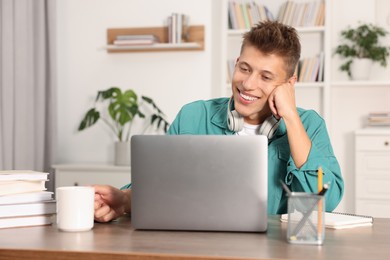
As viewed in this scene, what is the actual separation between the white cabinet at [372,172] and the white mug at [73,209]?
305 cm

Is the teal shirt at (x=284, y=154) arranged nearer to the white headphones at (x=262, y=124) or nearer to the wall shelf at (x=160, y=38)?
the white headphones at (x=262, y=124)

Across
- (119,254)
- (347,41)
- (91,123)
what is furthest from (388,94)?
(119,254)

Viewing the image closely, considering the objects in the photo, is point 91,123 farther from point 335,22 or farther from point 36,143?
point 335,22

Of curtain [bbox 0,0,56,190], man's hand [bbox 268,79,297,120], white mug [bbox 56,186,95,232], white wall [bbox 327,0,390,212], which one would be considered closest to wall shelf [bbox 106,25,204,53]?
curtain [bbox 0,0,56,190]

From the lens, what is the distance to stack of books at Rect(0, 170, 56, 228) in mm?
1434

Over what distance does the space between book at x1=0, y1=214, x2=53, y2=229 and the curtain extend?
91.4 inches

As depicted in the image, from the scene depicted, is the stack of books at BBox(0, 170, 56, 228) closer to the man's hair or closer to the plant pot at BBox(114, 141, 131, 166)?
the man's hair

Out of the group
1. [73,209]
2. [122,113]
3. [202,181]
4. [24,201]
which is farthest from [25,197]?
[122,113]

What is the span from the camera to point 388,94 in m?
4.44

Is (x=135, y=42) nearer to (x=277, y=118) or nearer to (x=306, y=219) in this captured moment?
(x=277, y=118)

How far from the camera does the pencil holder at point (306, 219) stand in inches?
48.9

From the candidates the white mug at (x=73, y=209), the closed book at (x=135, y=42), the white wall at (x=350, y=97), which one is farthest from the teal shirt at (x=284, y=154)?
the white wall at (x=350, y=97)

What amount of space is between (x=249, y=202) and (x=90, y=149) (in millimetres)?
3327

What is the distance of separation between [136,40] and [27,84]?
841 millimetres
